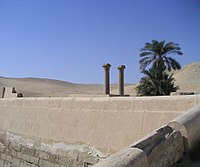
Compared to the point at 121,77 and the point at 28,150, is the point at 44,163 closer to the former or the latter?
the point at 28,150

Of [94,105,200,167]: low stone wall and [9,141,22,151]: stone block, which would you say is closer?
[94,105,200,167]: low stone wall

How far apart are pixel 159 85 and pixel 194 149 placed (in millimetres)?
20369

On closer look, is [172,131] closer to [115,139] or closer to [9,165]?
[115,139]

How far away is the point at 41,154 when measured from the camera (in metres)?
6.76

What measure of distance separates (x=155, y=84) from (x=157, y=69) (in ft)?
5.56

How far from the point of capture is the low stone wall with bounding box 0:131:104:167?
5523 millimetres

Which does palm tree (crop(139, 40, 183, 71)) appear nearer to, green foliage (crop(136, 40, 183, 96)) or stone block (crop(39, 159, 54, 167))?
green foliage (crop(136, 40, 183, 96))

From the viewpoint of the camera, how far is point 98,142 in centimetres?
536

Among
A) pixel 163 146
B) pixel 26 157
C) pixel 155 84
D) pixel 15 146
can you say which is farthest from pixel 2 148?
pixel 155 84

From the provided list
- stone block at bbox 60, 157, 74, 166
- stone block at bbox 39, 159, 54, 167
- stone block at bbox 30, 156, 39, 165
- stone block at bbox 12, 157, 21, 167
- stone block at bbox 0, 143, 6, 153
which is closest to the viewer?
stone block at bbox 60, 157, 74, 166

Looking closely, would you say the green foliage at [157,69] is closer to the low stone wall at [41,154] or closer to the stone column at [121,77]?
the stone column at [121,77]

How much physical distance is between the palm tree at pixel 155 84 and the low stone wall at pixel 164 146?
19968 millimetres

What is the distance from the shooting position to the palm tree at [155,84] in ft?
76.5

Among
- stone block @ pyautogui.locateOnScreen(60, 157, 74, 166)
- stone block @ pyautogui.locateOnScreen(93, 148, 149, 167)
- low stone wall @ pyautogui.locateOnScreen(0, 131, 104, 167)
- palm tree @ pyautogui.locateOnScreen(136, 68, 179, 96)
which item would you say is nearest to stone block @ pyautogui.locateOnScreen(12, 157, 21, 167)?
low stone wall @ pyautogui.locateOnScreen(0, 131, 104, 167)
